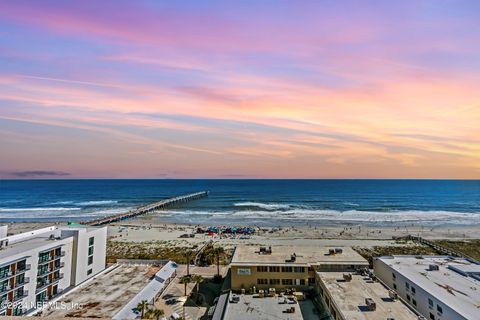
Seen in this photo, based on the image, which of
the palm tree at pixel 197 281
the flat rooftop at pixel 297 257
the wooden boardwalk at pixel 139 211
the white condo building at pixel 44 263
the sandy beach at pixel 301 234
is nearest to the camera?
the white condo building at pixel 44 263

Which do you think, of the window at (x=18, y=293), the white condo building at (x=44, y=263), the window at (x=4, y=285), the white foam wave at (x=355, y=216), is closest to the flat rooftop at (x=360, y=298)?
the white condo building at (x=44, y=263)

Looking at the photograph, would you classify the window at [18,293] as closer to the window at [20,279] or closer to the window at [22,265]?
the window at [20,279]

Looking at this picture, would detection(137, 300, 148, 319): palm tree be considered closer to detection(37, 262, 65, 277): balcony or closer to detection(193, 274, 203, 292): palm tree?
detection(193, 274, 203, 292): palm tree

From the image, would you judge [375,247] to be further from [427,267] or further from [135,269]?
[135,269]

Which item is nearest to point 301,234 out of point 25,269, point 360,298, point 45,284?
point 360,298

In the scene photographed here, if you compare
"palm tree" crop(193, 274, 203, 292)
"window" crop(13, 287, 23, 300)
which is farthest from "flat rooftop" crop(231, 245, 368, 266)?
"window" crop(13, 287, 23, 300)
